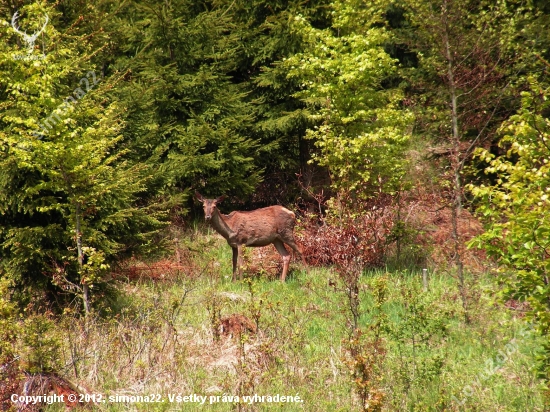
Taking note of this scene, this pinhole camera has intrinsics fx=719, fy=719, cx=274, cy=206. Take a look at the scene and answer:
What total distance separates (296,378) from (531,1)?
1346 centimetres

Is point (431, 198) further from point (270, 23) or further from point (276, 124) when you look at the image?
point (270, 23)

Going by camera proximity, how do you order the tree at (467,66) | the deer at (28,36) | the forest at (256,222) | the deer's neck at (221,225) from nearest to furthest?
the forest at (256,222) < the deer at (28,36) < the deer's neck at (221,225) < the tree at (467,66)

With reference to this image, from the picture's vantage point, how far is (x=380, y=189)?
14.5 metres

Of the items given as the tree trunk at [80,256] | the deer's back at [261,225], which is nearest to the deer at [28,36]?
the tree trunk at [80,256]

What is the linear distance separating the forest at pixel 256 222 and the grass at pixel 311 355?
0.12 feet

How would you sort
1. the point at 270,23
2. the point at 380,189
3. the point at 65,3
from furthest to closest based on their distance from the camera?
the point at 270,23, the point at 380,189, the point at 65,3

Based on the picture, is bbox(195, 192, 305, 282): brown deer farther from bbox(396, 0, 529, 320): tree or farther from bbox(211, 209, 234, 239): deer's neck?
bbox(396, 0, 529, 320): tree

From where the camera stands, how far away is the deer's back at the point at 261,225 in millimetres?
13719

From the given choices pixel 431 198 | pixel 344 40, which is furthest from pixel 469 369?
pixel 431 198

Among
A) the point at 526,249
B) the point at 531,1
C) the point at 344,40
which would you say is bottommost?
the point at 526,249

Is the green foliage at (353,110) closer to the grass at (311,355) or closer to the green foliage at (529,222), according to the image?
the grass at (311,355)

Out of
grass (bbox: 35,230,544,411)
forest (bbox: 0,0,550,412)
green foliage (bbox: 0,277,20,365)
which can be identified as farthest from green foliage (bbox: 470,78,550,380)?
green foliage (bbox: 0,277,20,365)

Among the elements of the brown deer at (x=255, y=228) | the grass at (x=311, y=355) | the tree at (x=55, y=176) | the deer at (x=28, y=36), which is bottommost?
the grass at (x=311, y=355)

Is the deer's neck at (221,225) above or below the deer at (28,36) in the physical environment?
below
